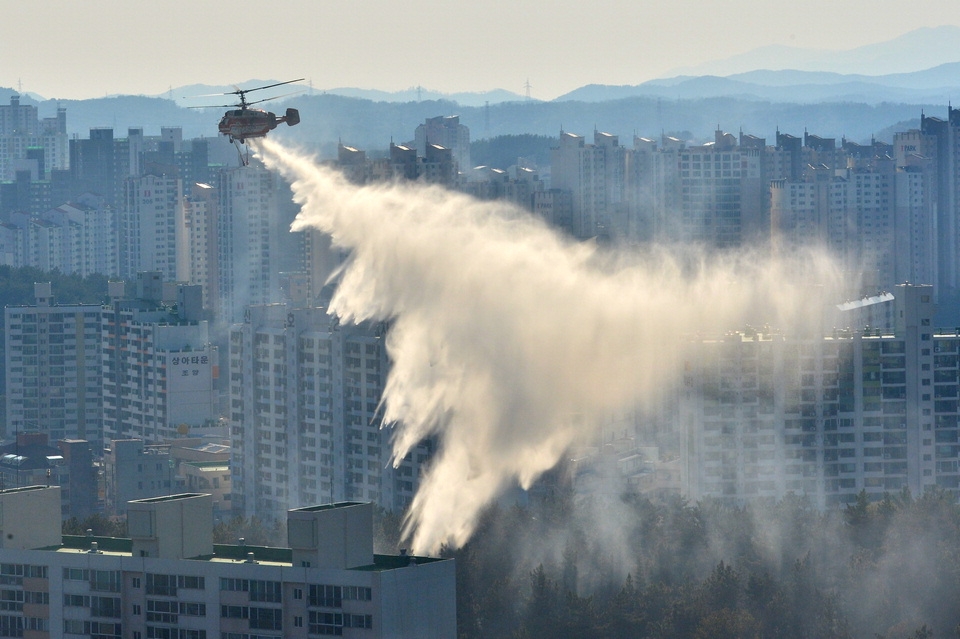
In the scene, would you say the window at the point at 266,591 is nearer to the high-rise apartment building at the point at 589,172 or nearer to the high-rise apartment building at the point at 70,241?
the high-rise apartment building at the point at 589,172

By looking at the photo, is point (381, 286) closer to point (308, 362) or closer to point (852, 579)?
point (308, 362)

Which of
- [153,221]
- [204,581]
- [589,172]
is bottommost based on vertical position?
[204,581]

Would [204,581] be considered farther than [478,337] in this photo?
No

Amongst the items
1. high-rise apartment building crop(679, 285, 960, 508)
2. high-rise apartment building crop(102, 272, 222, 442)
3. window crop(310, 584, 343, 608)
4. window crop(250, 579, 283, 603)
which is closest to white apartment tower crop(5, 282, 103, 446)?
high-rise apartment building crop(102, 272, 222, 442)

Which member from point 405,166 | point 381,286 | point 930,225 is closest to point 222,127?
point 381,286

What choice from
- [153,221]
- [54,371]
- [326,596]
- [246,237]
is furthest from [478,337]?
[153,221]

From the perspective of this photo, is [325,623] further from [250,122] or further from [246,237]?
[246,237]

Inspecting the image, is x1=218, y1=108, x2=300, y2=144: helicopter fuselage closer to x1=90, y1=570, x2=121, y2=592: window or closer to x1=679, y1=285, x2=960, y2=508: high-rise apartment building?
x1=90, y1=570, x2=121, y2=592: window
